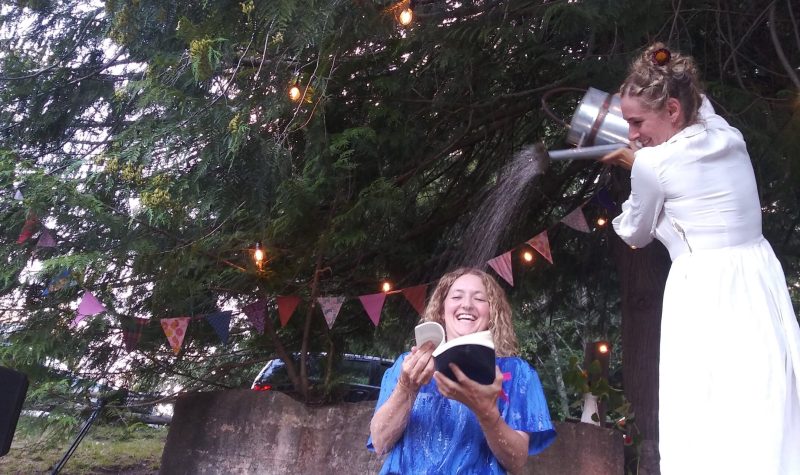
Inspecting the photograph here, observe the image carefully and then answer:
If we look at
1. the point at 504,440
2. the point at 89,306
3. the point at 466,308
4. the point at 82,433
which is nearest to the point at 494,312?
the point at 466,308

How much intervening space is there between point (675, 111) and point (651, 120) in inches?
2.6

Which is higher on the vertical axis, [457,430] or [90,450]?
[90,450]

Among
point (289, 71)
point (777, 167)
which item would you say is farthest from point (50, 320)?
point (777, 167)

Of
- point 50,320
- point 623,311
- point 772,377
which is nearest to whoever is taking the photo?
point 772,377

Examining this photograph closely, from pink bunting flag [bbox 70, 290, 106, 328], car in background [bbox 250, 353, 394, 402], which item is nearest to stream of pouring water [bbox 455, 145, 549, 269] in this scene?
car in background [bbox 250, 353, 394, 402]

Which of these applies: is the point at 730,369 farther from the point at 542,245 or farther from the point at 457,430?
the point at 542,245

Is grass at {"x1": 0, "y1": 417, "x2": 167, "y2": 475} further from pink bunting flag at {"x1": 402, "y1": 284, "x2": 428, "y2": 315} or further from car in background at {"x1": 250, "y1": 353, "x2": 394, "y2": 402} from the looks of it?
pink bunting flag at {"x1": 402, "y1": 284, "x2": 428, "y2": 315}

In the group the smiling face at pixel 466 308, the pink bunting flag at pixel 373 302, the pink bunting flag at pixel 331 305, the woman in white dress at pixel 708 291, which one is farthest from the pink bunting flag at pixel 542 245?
the woman in white dress at pixel 708 291

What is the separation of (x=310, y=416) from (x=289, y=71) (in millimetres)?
2085

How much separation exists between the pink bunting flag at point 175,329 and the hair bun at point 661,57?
11.5 feet

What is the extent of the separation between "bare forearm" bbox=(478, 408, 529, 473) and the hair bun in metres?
1.05

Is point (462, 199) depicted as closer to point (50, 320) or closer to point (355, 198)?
point (355, 198)

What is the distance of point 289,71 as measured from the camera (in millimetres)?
3967

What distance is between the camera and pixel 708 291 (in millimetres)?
1826
